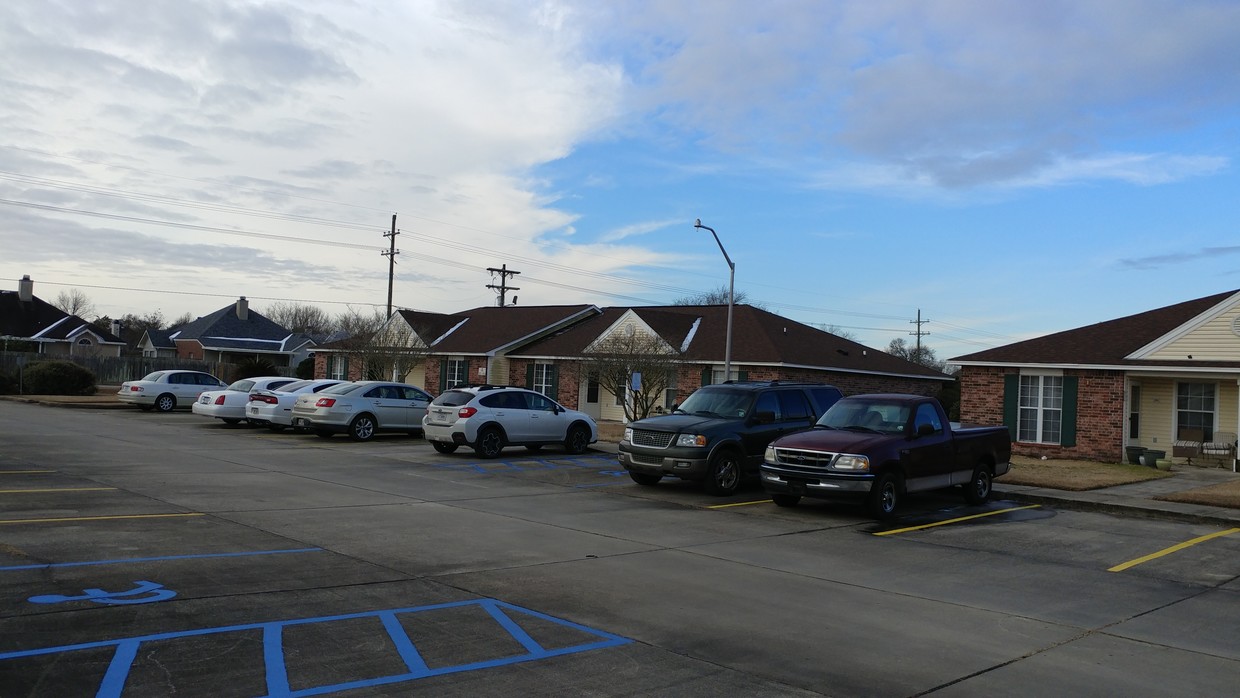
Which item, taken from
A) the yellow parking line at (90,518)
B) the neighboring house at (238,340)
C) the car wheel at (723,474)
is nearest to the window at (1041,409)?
the car wheel at (723,474)

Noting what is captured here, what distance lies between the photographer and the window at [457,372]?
43.0m

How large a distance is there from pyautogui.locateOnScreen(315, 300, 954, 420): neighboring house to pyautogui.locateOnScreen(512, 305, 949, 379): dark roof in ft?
0.20

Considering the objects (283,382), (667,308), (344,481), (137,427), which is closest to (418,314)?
(667,308)

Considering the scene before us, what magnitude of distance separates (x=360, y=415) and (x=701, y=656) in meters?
19.2

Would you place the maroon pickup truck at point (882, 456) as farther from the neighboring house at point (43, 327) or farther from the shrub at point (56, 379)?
the neighboring house at point (43, 327)

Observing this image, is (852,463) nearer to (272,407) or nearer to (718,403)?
(718,403)

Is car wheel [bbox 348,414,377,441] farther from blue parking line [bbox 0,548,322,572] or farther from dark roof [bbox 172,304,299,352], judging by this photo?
dark roof [bbox 172,304,299,352]

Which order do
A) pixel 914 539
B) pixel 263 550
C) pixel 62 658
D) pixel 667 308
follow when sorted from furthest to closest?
pixel 667 308 < pixel 914 539 < pixel 263 550 < pixel 62 658

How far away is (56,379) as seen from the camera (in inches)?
1578

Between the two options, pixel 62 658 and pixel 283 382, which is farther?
pixel 283 382

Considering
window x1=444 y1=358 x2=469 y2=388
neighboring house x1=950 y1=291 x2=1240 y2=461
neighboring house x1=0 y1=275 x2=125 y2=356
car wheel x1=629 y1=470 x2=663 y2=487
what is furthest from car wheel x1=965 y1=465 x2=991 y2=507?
neighboring house x1=0 y1=275 x2=125 y2=356

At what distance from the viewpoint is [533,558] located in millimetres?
9602

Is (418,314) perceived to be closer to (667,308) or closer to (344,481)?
(667,308)

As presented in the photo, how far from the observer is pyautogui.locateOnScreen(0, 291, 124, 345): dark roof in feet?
220
